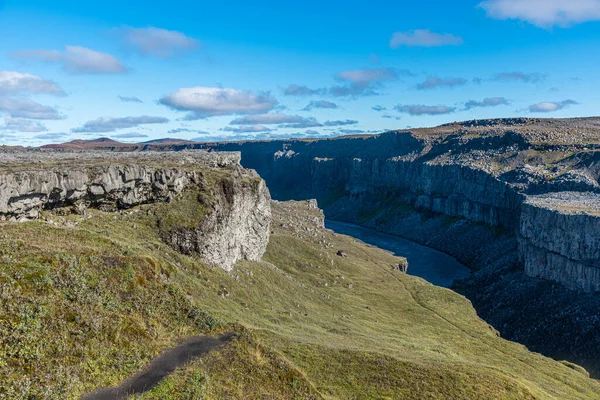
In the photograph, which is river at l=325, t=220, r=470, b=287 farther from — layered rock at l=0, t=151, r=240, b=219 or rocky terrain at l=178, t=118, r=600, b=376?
layered rock at l=0, t=151, r=240, b=219

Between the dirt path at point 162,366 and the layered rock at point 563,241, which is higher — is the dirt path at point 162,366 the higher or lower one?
the higher one

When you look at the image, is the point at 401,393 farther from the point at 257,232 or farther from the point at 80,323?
the point at 257,232

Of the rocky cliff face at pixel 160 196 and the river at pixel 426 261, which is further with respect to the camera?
the river at pixel 426 261

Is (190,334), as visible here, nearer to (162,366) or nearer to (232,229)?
(162,366)

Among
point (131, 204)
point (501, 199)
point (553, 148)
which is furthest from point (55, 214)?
Answer: point (553, 148)

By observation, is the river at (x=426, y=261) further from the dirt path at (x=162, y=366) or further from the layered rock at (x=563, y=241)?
the dirt path at (x=162, y=366)

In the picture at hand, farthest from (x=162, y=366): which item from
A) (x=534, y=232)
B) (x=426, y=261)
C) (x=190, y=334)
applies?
(x=426, y=261)

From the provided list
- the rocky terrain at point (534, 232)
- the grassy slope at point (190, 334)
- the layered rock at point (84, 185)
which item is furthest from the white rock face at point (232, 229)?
the rocky terrain at point (534, 232)
